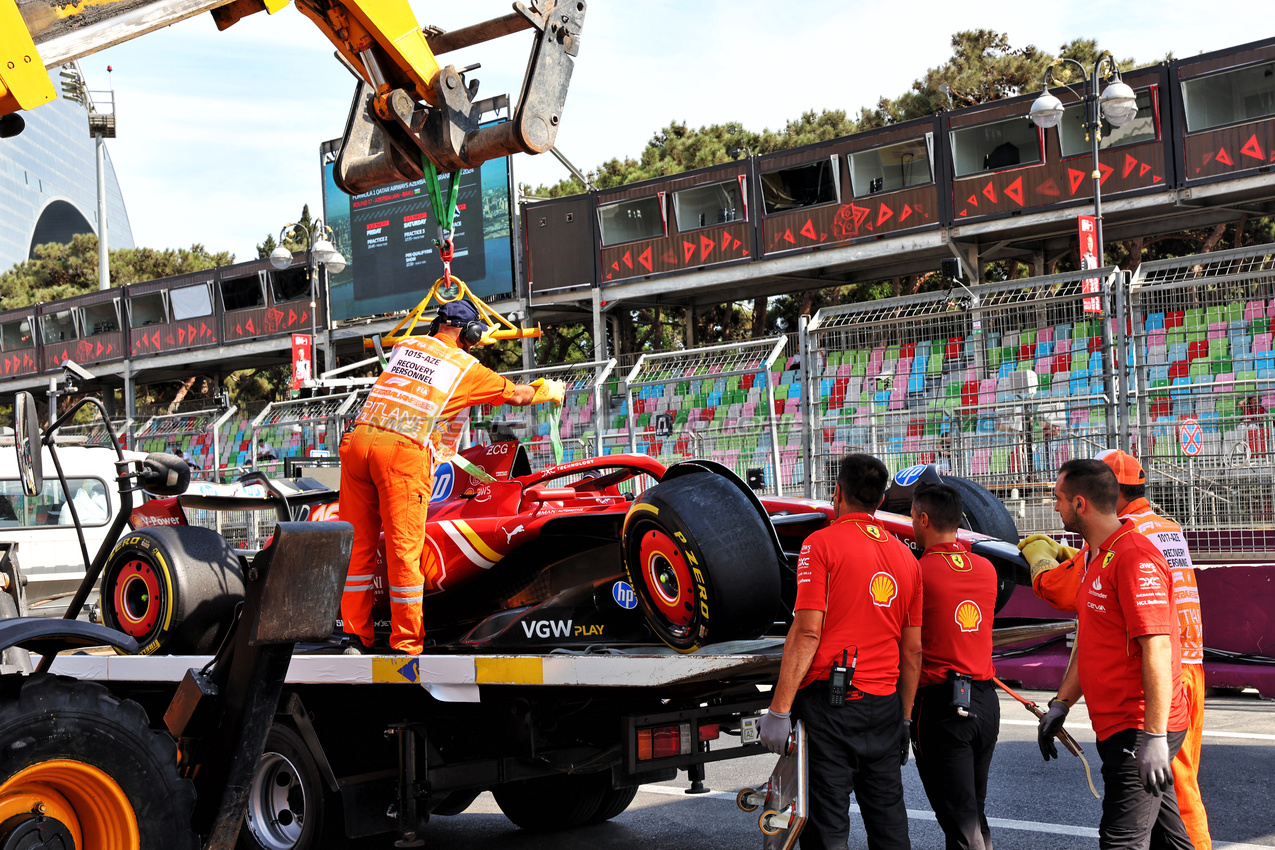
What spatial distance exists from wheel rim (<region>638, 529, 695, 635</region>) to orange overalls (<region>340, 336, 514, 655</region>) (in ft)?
4.08

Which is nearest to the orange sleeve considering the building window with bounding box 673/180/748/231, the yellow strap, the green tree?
the yellow strap

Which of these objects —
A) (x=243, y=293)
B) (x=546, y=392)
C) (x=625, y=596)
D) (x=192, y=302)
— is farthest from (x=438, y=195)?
(x=192, y=302)

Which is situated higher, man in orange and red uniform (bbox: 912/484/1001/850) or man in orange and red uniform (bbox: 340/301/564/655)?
man in orange and red uniform (bbox: 340/301/564/655)

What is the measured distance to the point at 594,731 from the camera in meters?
5.09

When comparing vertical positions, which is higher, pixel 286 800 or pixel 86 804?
pixel 86 804

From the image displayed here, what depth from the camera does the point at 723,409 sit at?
566 inches

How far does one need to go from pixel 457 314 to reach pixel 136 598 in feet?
7.20

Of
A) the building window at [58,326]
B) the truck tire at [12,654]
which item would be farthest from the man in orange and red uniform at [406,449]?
the building window at [58,326]

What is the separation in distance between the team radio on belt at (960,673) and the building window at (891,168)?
24.7 m

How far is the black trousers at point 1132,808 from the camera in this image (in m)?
3.82

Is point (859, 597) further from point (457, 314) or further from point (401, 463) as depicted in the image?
point (457, 314)

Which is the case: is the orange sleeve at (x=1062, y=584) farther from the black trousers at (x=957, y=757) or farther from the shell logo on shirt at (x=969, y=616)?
the black trousers at (x=957, y=757)

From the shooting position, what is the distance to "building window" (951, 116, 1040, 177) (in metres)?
26.8

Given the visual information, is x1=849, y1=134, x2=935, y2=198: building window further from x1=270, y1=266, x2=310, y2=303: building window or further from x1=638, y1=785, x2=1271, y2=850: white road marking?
x1=638, y1=785, x2=1271, y2=850: white road marking
